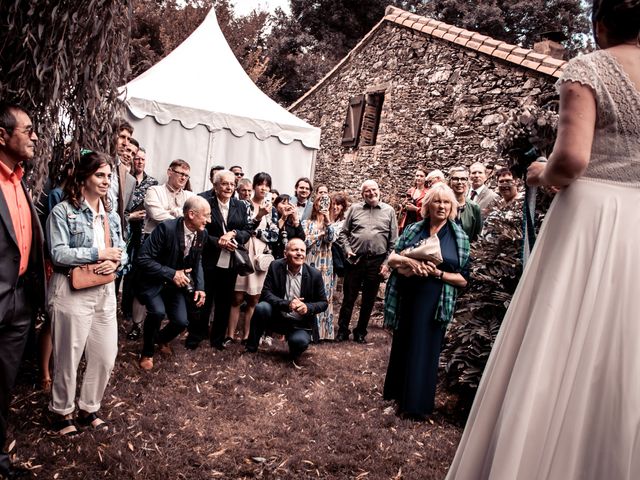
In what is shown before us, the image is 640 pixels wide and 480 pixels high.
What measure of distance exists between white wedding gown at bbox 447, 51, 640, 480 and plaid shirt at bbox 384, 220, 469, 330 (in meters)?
2.51

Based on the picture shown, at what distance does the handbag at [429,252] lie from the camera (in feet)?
14.3

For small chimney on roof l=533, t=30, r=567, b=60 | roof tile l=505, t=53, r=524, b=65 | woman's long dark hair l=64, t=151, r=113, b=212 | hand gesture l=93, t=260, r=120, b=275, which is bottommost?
hand gesture l=93, t=260, r=120, b=275

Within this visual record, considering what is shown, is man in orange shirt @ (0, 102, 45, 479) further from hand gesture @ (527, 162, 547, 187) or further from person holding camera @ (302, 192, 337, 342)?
person holding camera @ (302, 192, 337, 342)

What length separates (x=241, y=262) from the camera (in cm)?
590

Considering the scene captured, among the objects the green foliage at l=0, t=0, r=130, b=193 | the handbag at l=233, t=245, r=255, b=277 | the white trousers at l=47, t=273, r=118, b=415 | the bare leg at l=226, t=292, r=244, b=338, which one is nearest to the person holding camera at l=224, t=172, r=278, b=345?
the bare leg at l=226, t=292, r=244, b=338

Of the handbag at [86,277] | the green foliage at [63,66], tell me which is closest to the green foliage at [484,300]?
the handbag at [86,277]

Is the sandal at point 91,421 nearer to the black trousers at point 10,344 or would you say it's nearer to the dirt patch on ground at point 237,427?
the dirt patch on ground at point 237,427

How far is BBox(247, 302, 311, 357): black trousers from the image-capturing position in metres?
5.74

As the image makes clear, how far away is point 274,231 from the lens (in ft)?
21.5

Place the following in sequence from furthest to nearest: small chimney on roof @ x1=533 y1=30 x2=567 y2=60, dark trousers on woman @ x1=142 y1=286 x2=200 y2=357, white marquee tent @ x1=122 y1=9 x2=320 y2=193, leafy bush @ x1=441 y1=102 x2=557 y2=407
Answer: small chimney on roof @ x1=533 y1=30 x2=567 y2=60 → white marquee tent @ x1=122 y1=9 x2=320 y2=193 → dark trousers on woman @ x1=142 y1=286 x2=200 y2=357 → leafy bush @ x1=441 y1=102 x2=557 y2=407

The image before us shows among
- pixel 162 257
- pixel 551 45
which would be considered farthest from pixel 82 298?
pixel 551 45

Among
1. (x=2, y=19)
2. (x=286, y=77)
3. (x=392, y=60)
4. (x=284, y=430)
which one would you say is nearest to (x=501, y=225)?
(x=284, y=430)

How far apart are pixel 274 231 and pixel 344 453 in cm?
331

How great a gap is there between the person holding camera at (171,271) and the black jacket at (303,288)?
0.88 meters
